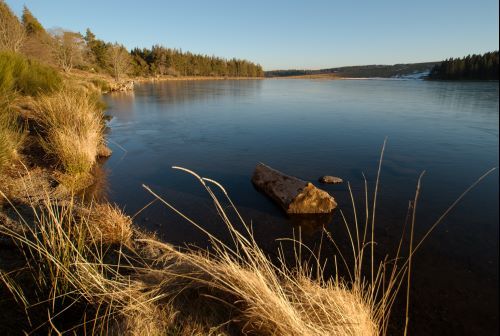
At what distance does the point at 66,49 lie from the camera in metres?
40.5

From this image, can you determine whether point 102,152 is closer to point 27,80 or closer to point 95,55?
point 27,80

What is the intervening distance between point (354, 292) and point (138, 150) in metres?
9.23

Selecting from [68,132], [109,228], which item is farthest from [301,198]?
[68,132]

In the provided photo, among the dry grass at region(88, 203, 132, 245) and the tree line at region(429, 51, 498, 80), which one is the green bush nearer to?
Result: the dry grass at region(88, 203, 132, 245)

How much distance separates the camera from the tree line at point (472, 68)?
148 ft

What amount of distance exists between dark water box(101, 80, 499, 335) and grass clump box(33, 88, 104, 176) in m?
0.90

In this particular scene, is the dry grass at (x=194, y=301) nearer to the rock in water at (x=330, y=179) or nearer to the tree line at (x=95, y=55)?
the rock in water at (x=330, y=179)

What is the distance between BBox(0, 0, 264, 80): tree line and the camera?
31766mm

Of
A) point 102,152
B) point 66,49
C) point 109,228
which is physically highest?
point 66,49

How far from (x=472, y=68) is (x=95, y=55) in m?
72.6

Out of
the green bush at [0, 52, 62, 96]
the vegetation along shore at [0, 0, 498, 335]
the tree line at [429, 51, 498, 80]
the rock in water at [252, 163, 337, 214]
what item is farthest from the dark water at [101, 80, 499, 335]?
the tree line at [429, 51, 498, 80]

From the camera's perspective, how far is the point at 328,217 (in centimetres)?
530

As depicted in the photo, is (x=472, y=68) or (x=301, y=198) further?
(x=472, y=68)

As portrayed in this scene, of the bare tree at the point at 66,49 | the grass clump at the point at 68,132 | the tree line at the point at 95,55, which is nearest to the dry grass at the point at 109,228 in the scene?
the grass clump at the point at 68,132
